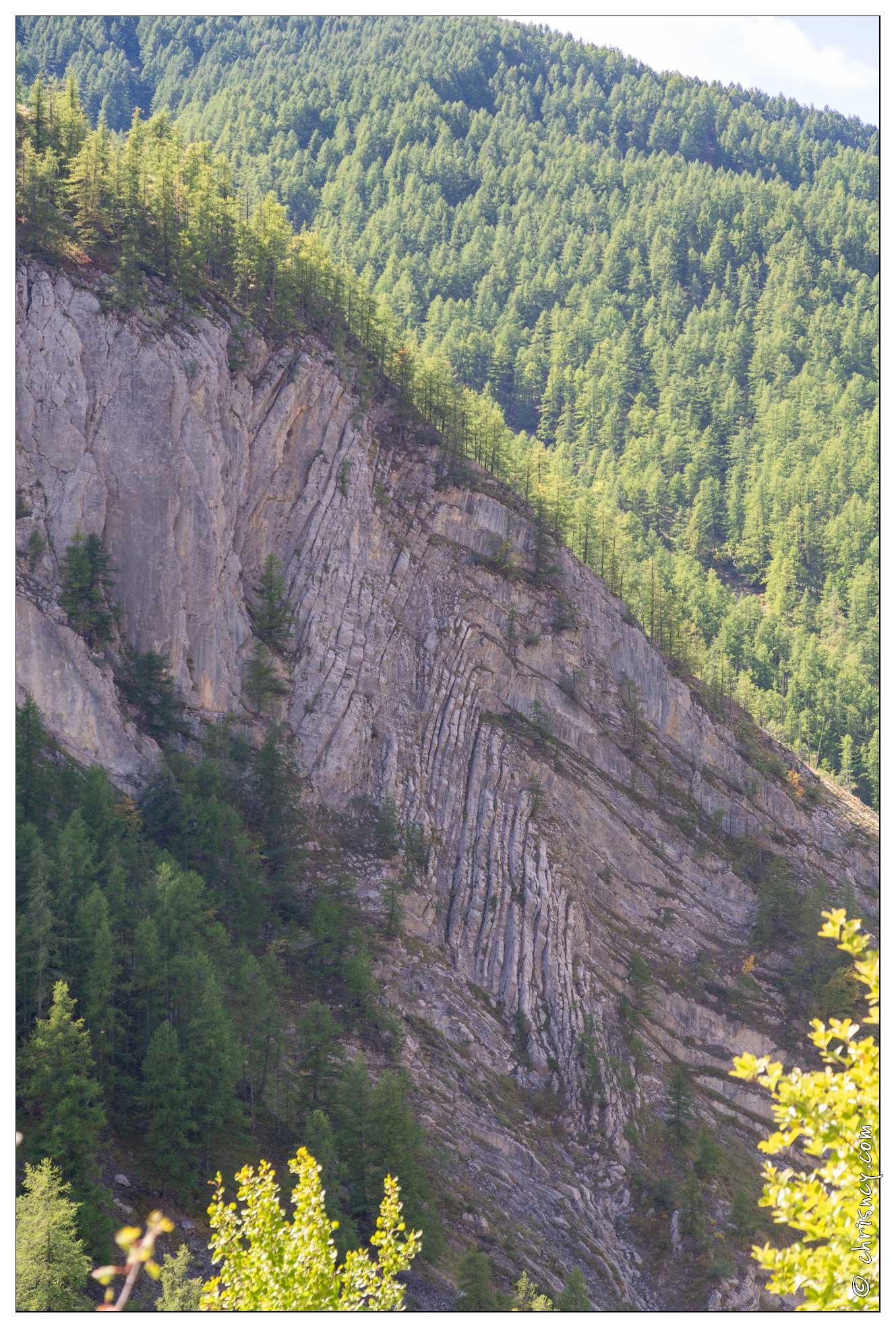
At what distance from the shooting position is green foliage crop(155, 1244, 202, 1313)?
27573 mm

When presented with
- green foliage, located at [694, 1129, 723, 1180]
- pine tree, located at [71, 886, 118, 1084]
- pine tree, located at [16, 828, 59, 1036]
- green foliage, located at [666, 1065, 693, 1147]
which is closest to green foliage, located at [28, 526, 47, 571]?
pine tree, located at [16, 828, 59, 1036]

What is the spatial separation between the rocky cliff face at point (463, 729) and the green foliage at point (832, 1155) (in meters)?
29.7

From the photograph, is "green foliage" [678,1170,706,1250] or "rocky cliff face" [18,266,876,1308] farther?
"rocky cliff face" [18,266,876,1308]

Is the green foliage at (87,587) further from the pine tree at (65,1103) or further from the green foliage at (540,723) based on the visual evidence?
the green foliage at (540,723)

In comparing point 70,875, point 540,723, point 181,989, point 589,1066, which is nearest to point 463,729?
point 540,723

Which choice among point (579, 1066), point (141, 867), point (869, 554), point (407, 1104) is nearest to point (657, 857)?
point (579, 1066)

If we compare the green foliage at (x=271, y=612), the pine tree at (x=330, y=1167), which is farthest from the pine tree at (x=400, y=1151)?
the green foliage at (x=271, y=612)

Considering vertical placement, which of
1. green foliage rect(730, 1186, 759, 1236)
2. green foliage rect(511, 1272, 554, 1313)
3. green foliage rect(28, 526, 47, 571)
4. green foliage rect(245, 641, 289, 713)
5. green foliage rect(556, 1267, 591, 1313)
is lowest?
green foliage rect(730, 1186, 759, 1236)

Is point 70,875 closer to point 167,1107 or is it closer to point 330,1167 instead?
point 167,1107

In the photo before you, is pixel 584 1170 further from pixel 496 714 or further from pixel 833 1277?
pixel 833 1277

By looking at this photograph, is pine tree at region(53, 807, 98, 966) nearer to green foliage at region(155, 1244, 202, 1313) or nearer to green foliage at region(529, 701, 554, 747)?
green foliage at region(155, 1244, 202, 1313)

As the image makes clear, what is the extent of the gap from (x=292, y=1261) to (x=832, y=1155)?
9.04 meters

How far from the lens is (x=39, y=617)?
52594 millimetres

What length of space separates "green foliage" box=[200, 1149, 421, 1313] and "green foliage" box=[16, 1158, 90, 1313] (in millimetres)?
9153
